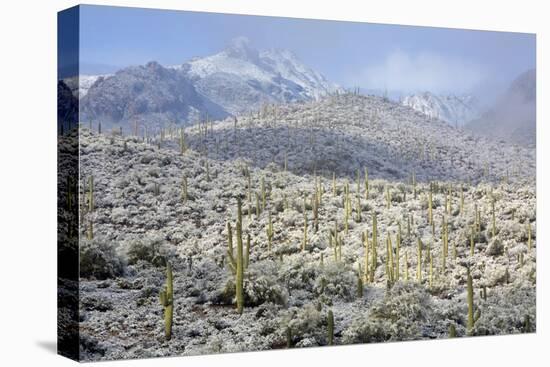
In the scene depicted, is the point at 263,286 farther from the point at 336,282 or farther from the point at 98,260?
the point at 98,260

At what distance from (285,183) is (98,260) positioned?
257 centimetres

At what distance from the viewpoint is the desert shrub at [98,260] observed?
10831 mm

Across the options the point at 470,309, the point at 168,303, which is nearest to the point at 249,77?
the point at 168,303

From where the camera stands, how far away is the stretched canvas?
11102mm

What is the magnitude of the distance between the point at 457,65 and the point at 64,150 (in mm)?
5399

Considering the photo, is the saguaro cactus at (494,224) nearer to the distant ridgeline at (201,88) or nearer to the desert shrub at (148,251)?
the distant ridgeline at (201,88)

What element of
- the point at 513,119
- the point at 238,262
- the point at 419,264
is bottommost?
the point at 419,264

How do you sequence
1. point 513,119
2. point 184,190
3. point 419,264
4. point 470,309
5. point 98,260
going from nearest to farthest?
point 98,260, point 184,190, point 419,264, point 470,309, point 513,119

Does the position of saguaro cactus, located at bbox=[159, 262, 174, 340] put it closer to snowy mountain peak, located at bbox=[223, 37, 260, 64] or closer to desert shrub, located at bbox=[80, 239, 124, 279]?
desert shrub, located at bbox=[80, 239, 124, 279]

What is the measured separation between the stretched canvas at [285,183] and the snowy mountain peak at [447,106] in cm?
3

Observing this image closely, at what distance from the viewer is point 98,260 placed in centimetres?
1089

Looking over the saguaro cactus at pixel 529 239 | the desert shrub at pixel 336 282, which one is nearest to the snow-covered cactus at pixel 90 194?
the desert shrub at pixel 336 282

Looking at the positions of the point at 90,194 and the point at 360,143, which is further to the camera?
the point at 360,143

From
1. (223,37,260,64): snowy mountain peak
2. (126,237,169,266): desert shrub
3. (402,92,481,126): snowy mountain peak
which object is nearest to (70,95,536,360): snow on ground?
(126,237,169,266): desert shrub
